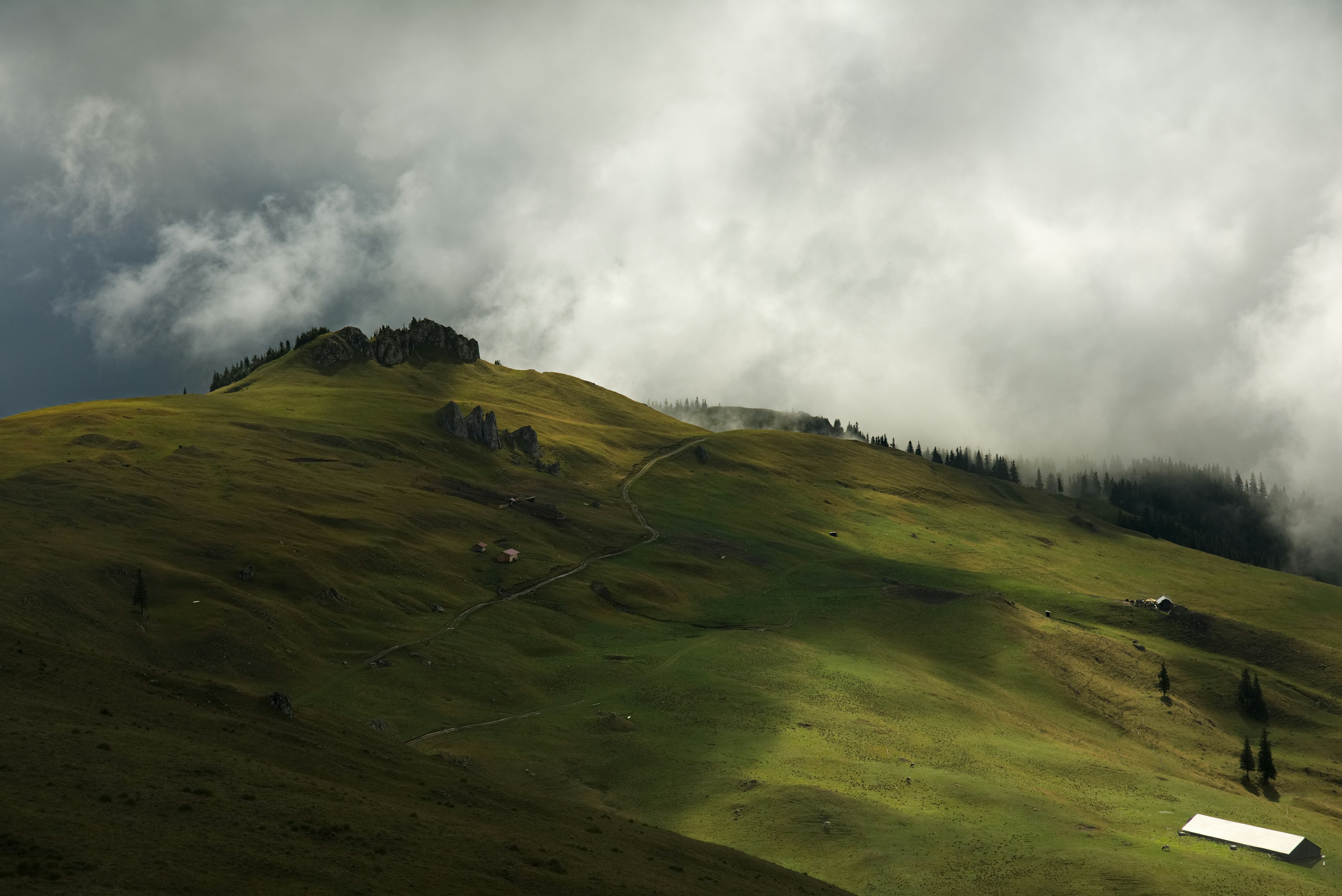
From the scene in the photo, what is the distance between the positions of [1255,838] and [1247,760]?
49.8 m

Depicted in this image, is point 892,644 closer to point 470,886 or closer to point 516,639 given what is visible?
point 516,639

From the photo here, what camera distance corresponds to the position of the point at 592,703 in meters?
124

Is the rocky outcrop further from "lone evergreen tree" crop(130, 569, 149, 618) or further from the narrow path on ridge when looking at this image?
"lone evergreen tree" crop(130, 569, 149, 618)

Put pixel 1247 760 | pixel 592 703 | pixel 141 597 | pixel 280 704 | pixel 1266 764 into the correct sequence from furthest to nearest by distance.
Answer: pixel 1247 760, pixel 1266 764, pixel 592 703, pixel 141 597, pixel 280 704

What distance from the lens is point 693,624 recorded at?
17325 centimetres

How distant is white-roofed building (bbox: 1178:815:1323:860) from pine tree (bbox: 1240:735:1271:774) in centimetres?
4209

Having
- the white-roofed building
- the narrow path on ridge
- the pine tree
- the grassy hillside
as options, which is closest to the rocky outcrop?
the grassy hillside

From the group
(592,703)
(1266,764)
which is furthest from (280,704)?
(1266,764)

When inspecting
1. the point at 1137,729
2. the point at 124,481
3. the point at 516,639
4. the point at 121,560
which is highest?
the point at 124,481

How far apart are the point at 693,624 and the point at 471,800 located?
10819cm

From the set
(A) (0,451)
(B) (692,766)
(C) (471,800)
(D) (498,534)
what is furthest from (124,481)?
(C) (471,800)

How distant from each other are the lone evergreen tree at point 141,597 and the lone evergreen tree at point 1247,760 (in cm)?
14487

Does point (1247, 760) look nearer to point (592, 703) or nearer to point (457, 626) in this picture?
point (592, 703)

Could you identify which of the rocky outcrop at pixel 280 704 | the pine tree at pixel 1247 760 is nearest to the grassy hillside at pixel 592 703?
the rocky outcrop at pixel 280 704
